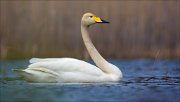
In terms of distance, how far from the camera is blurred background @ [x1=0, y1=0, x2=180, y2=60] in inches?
731

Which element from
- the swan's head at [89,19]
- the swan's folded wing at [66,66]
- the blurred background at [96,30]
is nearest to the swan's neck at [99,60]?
the swan's head at [89,19]

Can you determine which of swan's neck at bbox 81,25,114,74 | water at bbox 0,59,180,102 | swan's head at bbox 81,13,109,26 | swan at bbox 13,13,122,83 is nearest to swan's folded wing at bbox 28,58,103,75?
swan at bbox 13,13,122,83

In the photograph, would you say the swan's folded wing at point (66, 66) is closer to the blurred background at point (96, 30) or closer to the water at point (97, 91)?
the water at point (97, 91)

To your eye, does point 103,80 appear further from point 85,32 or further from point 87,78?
point 85,32

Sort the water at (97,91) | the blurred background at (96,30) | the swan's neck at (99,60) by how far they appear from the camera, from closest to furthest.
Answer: the water at (97,91)
the swan's neck at (99,60)
the blurred background at (96,30)

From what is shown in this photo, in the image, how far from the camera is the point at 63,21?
18.7 meters

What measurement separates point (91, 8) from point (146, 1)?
1770 millimetres

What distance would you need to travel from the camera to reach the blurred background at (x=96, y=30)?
18562 mm

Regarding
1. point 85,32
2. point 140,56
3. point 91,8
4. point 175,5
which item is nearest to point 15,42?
point 91,8

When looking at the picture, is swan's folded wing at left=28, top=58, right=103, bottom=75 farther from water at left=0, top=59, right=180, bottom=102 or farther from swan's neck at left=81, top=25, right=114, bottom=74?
swan's neck at left=81, top=25, right=114, bottom=74

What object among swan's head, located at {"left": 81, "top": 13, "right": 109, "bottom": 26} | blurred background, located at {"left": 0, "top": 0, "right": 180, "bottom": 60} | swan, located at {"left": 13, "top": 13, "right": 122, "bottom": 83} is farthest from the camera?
blurred background, located at {"left": 0, "top": 0, "right": 180, "bottom": 60}

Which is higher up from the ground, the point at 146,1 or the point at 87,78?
the point at 146,1

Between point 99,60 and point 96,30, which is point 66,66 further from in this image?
point 96,30

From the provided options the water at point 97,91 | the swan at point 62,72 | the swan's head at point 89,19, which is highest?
the swan's head at point 89,19
